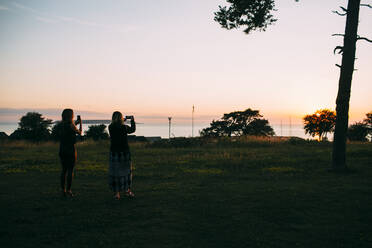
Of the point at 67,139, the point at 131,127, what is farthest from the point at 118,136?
the point at 67,139

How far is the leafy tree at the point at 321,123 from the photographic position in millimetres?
71125

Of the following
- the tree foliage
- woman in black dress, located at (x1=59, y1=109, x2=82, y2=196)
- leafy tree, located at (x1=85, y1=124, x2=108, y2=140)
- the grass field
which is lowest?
the grass field

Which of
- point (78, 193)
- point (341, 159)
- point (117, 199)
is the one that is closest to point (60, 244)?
point (117, 199)

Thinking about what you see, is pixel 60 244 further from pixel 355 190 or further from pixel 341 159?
pixel 341 159

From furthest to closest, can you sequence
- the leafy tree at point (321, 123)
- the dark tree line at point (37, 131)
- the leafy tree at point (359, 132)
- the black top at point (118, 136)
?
1. the leafy tree at point (321, 123)
2. the leafy tree at point (359, 132)
3. the dark tree line at point (37, 131)
4. the black top at point (118, 136)

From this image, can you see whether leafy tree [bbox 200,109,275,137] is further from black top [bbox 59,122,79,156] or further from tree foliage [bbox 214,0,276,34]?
black top [bbox 59,122,79,156]

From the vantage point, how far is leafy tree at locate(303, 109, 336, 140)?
7112 cm

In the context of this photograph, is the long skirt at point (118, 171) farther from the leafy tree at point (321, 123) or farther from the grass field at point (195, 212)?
the leafy tree at point (321, 123)

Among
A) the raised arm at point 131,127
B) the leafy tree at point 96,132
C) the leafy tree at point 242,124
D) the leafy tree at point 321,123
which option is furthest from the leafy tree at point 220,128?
the raised arm at point 131,127

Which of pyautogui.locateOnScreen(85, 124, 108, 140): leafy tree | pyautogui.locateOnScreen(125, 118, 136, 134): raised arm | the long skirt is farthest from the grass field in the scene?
pyautogui.locateOnScreen(85, 124, 108, 140): leafy tree

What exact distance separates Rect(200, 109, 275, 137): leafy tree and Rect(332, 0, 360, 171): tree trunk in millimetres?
85255

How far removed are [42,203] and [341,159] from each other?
11797mm

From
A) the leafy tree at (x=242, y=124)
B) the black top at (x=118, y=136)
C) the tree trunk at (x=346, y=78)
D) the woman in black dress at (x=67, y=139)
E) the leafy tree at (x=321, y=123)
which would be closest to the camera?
the black top at (x=118, y=136)

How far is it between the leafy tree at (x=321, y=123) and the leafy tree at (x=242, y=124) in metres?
24.7
